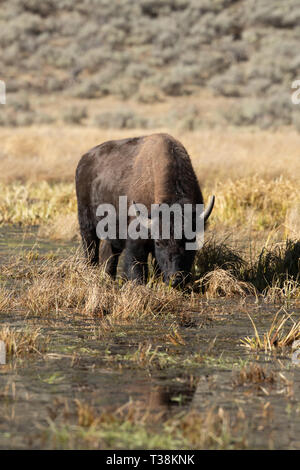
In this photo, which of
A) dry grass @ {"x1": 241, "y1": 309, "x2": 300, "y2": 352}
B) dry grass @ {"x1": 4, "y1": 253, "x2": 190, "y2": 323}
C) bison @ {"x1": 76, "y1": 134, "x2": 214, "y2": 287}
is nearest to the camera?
dry grass @ {"x1": 241, "y1": 309, "x2": 300, "y2": 352}

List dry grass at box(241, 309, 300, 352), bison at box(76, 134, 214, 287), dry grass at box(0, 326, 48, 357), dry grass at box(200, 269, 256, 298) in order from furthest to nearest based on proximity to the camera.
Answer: dry grass at box(200, 269, 256, 298)
bison at box(76, 134, 214, 287)
dry grass at box(241, 309, 300, 352)
dry grass at box(0, 326, 48, 357)

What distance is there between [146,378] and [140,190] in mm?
3845

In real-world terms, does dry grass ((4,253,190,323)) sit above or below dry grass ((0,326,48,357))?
below

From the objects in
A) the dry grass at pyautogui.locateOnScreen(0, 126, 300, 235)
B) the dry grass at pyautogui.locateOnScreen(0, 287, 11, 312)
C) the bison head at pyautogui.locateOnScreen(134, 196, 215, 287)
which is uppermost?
the bison head at pyautogui.locateOnScreen(134, 196, 215, 287)

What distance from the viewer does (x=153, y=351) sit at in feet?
23.9

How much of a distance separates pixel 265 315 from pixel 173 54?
41630 millimetres

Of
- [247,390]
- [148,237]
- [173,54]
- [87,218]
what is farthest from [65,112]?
[247,390]

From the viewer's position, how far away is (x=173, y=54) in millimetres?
49188

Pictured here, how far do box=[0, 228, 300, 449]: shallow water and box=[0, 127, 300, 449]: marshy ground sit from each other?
0.04ft

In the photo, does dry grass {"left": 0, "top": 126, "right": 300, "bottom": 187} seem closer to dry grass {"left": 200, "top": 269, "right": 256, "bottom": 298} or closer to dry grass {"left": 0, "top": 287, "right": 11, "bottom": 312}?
dry grass {"left": 200, "top": 269, "right": 256, "bottom": 298}

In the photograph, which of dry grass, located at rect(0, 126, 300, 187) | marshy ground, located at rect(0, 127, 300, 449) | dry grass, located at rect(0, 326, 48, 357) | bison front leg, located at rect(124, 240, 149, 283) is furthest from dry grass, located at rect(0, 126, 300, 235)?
dry grass, located at rect(0, 326, 48, 357)

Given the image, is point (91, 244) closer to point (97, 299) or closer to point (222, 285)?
point (222, 285)

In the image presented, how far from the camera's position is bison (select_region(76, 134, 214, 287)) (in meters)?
9.27

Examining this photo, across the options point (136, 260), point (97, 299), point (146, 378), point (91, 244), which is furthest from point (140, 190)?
point (146, 378)
